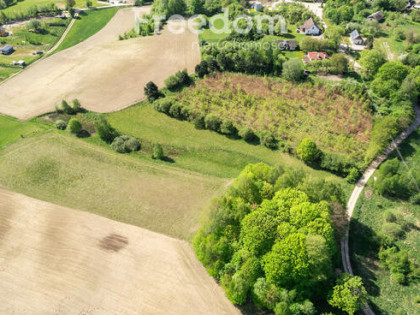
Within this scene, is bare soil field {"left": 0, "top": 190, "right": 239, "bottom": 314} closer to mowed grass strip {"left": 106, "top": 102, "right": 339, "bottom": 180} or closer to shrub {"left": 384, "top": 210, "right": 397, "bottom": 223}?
mowed grass strip {"left": 106, "top": 102, "right": 339, "bottom": 180}

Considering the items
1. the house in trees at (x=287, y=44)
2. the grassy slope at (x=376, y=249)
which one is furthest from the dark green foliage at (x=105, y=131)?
the house in trees at (x=287, y=44)

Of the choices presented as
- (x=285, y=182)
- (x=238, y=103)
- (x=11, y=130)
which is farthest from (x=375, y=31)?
(x=11, y=130)

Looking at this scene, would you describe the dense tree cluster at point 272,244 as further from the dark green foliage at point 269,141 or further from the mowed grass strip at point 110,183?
the dark green foliage at point 269,141

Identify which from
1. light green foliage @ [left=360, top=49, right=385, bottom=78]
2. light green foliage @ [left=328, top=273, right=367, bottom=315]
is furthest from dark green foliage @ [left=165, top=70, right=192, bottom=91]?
light green foliage @ [left=328, top=273, right=367, bottom=315]

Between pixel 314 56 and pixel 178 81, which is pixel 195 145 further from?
pixel 314 56

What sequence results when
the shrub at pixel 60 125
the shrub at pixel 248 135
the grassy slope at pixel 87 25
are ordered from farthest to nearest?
1. the grassy slope at pixel 87 25
2. the shrub at pixel 60 125
3. the shrub at pixel 248 135

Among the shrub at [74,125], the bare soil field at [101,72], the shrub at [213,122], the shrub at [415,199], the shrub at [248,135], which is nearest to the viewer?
the shrub at [415,199]

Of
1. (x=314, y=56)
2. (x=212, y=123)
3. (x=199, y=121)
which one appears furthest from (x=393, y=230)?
(x=314, y=56)
